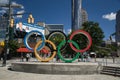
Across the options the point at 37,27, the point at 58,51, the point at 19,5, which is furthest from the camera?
the point at 37,27

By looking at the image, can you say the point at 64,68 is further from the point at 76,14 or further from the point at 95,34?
the point at 76,14

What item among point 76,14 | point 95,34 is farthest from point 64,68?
point 76,14

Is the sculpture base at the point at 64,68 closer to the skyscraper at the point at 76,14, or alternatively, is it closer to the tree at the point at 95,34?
the tree at the point at 95,34

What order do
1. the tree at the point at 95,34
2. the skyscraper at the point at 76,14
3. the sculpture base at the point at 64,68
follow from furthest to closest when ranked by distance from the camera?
1. the skyscraper at the point at 76,14
2. the tree at the point at 95,34
3. the sculpture base at the point at 64,68

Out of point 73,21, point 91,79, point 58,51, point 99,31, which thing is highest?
point 73,21

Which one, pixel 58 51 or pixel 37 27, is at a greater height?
pixel 37 27

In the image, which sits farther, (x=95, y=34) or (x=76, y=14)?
(x=76, y=14)

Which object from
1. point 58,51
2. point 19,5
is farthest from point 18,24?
point 58,51

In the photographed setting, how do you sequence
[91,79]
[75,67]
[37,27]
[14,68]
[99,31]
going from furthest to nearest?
[37,27]
[99,31]
[14,68]
[75,67]
[91,79]

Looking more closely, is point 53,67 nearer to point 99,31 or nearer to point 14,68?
point 14,68

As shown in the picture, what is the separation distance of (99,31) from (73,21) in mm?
114563

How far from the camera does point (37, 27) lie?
309 feet

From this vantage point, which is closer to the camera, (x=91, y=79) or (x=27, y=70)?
(x=91, y=79)

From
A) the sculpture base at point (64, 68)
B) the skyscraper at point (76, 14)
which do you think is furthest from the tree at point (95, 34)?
the skyscraper at point (76, 14)
